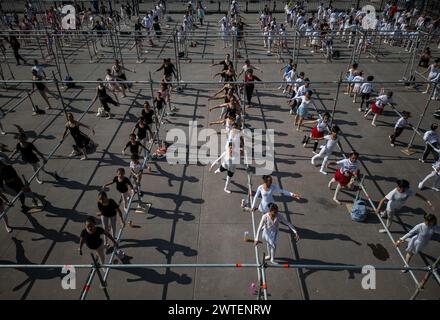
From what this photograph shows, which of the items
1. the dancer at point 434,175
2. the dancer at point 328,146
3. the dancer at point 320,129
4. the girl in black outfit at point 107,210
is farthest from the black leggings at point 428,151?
the girl in black outfit at point 107,210

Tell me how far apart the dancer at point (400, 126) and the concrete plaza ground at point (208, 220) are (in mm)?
400

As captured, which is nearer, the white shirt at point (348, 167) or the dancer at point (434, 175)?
the white shirt at point (348, 167)

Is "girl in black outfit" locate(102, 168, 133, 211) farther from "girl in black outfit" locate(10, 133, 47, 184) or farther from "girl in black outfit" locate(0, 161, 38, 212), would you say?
"girl in black outfit" locate(10, 133, 47, 184)

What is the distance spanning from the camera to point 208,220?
31.5 feet

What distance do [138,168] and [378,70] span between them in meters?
17.9

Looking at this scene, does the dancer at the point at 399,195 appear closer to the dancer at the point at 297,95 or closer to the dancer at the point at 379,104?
the dancer at the point at 297,95

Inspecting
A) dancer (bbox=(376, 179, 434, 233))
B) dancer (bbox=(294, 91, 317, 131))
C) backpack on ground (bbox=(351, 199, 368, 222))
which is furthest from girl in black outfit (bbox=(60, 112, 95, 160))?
dancer (bbox=(376, 179, 434, 233))

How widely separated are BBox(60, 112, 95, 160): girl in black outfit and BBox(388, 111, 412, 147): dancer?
11.5 m

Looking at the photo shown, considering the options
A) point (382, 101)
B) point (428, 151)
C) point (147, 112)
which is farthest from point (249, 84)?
point (428, 151)

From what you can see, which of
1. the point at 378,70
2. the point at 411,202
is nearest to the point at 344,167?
the point at 411,202

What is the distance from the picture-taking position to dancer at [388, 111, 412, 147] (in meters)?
11.9

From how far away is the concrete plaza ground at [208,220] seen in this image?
7.76m

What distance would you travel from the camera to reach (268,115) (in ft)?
A: 50.2
